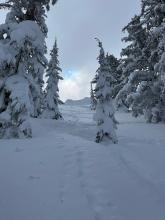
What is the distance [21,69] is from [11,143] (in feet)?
17.1

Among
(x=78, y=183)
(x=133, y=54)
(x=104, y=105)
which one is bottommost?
(x=78, y=183)

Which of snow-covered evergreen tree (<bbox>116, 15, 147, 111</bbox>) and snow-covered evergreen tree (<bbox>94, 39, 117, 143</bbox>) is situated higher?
snow-covered evergreen tree (<bbox>116, 15, 147, 111</bbox>)

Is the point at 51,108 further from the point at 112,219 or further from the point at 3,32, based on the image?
the point at 112,219

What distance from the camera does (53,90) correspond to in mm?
42250

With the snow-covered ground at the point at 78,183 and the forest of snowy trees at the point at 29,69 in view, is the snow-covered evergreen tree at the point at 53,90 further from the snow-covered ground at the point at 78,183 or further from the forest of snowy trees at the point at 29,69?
the snow-covered ground at the point at 78,183

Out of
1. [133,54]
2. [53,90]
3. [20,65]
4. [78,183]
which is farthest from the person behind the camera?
[53,90]

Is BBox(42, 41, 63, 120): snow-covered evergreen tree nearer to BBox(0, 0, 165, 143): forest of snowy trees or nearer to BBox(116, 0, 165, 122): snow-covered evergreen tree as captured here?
BBox(116, 0, 165, 122): snow-covered evergreen tree

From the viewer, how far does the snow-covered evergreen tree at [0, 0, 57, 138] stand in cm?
1734

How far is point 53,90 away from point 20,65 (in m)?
23.2

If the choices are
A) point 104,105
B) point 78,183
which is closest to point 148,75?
point 104,105

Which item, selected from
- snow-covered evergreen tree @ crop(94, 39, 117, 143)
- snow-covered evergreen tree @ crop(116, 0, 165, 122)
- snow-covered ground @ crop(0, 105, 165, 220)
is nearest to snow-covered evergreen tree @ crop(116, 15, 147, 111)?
snow-covered evergreen tree @ crop(116, 0, 165, 122)

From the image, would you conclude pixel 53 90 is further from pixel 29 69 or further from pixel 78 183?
pixel 78 183

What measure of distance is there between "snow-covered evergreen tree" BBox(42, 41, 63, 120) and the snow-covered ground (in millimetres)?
24992

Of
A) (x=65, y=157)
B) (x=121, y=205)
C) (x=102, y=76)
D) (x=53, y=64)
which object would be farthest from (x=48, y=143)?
(x=53, y=64)
